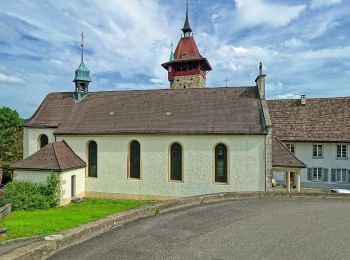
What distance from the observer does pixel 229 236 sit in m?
7.01

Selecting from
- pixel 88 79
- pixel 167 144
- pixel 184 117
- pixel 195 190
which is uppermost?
pixel 88 79

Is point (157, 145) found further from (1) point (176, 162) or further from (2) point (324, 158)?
(2) point (324, 158)

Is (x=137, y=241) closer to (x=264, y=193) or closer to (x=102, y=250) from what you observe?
(x=102, y=250)

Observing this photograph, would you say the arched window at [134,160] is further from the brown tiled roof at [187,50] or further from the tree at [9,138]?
Result: the brown tiled roof at [187,50]

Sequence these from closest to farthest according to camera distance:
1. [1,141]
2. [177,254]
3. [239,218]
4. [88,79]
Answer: [177,254] < [239,218] < [88,79] < [1,141]

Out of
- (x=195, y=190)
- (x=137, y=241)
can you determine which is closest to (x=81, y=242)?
(x=137, y=241)

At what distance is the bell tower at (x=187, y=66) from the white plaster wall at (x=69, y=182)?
18033 millimetres

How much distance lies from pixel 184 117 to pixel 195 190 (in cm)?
536

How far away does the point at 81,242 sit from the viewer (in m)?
6.16

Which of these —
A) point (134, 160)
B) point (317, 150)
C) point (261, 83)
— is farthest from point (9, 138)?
point (317, 150)

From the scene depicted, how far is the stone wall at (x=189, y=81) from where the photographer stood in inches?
1364

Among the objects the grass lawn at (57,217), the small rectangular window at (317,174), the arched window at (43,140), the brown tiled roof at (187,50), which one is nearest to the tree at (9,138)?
the arched window at (43,140)

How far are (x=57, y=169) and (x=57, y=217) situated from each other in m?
4.37

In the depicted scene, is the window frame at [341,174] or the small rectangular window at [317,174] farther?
the small rectangular window at [317,174]
